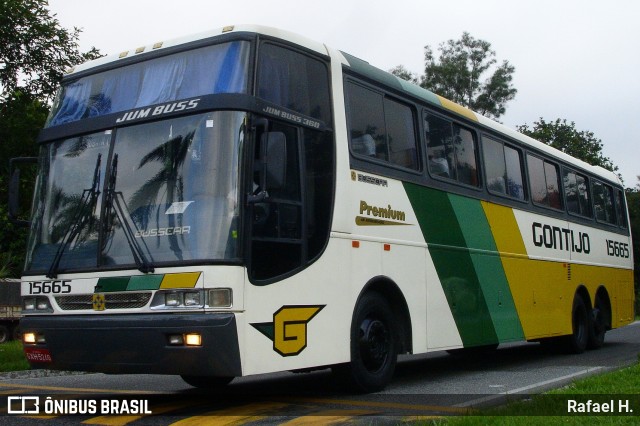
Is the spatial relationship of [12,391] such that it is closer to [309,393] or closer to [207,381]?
[207,381]

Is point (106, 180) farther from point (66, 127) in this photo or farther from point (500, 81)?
point (500, 81)

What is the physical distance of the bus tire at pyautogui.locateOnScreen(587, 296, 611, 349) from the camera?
16203mm

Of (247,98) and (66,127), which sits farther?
(66,127)

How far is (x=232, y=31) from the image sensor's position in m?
7.97

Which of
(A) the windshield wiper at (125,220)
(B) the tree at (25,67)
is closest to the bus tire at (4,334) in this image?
(B) the tree at (25,67)

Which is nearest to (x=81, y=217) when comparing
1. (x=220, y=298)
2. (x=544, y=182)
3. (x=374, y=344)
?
(x=220, y=298)

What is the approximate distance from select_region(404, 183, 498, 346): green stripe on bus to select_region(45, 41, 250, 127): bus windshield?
3105 millimetres

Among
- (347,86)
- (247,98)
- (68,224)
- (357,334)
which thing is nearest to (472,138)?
(347,86)

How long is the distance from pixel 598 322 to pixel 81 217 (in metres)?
11.7

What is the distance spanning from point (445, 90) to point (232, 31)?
53043mm

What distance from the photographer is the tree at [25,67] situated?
2989cm

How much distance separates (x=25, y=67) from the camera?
101 feet

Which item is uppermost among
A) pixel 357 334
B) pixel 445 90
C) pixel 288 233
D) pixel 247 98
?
pixel 445 90

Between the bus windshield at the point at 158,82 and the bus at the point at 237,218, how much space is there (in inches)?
0.7
